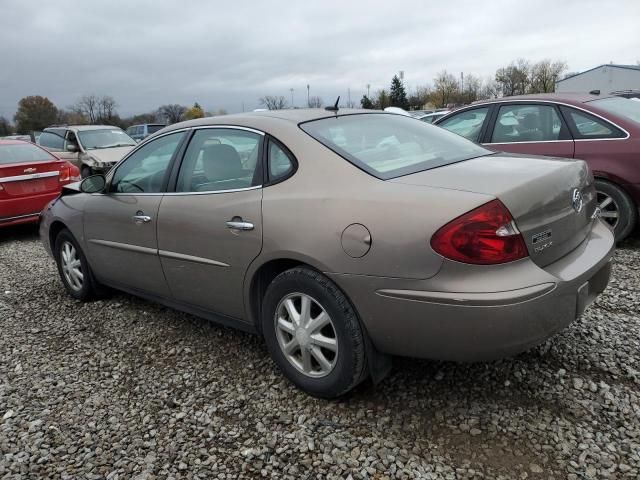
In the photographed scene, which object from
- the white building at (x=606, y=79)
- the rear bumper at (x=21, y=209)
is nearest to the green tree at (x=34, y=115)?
the rear bumper at (x=21, y=209)

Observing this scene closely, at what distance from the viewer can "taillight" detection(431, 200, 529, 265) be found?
2.24 meters

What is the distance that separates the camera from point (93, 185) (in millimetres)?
4199

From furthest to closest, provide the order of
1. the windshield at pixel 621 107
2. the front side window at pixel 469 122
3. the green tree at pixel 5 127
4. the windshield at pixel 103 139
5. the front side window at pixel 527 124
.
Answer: the green tree at pixel 5 127
the windshield at pixel 103 139
the front side window at pixel 469 122
the front side window at pixel 527 124
the windshield at pixel 621 107

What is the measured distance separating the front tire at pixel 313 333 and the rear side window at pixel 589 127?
12.8 ft

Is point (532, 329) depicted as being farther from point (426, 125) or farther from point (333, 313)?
point (426, 125)

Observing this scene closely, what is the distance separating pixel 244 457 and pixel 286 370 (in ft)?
1.89

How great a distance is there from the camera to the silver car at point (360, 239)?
2266 millimetres

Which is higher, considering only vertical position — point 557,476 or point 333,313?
point 333,313

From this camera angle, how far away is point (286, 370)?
2924 mm

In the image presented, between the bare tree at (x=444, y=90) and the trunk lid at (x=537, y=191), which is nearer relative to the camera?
the trunk lid at (x=537, y=191)

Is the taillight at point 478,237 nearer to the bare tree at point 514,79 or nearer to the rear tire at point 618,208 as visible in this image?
the rear tire at point 618,208

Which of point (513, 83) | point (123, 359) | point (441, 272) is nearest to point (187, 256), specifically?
point (123, 359)

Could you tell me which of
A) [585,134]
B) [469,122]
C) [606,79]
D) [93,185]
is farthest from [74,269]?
[606,79]

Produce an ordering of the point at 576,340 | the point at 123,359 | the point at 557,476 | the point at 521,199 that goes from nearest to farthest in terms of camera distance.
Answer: the point at 557,476
the point at 521,199
the point at 576,340
the point at 123,359
